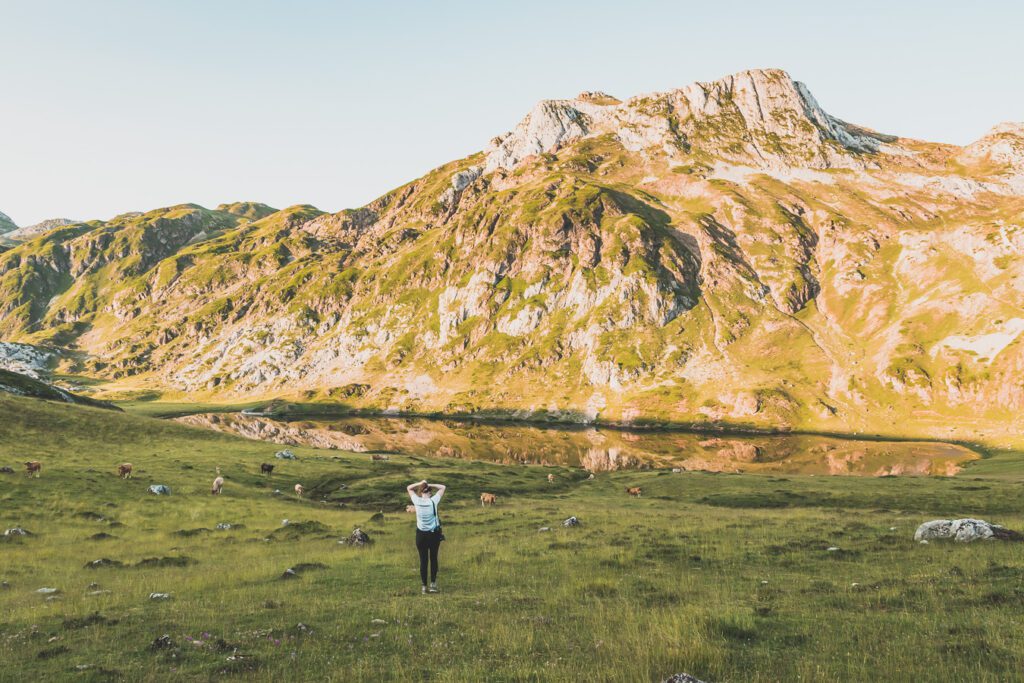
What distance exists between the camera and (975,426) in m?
140

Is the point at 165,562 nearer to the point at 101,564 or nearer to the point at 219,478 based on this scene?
the point at 101,564

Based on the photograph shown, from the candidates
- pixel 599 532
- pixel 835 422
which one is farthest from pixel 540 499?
pixel 835 422

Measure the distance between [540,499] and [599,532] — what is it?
2594 cm

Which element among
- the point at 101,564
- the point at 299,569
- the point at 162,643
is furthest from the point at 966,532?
the point at 101,564

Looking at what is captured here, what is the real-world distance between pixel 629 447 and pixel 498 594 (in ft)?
421

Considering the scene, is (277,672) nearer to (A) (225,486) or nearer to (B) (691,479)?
(A) (225,486)

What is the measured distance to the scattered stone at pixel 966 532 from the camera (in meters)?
23.5

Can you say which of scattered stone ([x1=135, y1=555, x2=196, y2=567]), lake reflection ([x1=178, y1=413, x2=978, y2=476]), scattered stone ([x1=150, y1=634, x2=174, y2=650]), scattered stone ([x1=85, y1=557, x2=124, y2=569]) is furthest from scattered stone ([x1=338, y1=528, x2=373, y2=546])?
lake reflection ([x1=178, y1=413, x2=978, y2=476])

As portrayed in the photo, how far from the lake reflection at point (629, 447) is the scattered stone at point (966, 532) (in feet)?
257

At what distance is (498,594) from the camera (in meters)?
18.1

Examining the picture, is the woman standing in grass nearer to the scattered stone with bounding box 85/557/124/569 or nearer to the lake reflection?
the scattered stone with bounding box 85/557/124/569

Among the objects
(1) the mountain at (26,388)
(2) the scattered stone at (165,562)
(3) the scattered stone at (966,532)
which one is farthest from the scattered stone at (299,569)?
(1) the mountain at (26,388)

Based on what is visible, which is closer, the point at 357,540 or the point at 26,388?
the point at 357,540

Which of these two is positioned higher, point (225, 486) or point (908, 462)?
point (225, 486)
